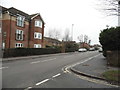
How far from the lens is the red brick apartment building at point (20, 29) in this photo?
33.4 meters

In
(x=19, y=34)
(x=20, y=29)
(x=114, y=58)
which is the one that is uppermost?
(x=20, y=29)

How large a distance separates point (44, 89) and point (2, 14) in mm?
30427

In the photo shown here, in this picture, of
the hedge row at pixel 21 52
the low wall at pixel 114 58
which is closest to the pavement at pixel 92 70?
the low wall at pixel 114 58

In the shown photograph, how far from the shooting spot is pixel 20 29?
1446 inches

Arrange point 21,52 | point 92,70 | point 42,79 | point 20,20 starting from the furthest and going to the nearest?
1. point 20,20
2. point 21,52
3. point 92,70
4. point 42,79

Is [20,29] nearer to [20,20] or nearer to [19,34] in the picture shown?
[19,34]

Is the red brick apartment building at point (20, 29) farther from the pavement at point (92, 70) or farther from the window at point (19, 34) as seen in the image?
the pavement at point (92, 70)

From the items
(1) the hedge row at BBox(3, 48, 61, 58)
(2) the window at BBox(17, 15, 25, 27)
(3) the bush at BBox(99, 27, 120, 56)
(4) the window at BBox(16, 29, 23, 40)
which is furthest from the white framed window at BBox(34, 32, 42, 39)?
(3) the bush at BBox(99, 27, 120, 56)

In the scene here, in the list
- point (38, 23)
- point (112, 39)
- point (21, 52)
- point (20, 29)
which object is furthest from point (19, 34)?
point (112, 39)

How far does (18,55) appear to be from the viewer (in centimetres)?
2712

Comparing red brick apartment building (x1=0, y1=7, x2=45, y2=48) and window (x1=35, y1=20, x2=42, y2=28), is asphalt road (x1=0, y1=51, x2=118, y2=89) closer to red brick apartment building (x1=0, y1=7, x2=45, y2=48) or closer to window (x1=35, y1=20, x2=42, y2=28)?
red brick apartment building (x1=0, y1=7, x2=45, y2=48)

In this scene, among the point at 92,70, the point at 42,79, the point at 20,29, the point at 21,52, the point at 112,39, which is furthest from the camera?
the point at 20,29

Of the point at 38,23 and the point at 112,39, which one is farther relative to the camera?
the point at 38,23

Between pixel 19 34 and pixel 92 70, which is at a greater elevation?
pixel 19 34
